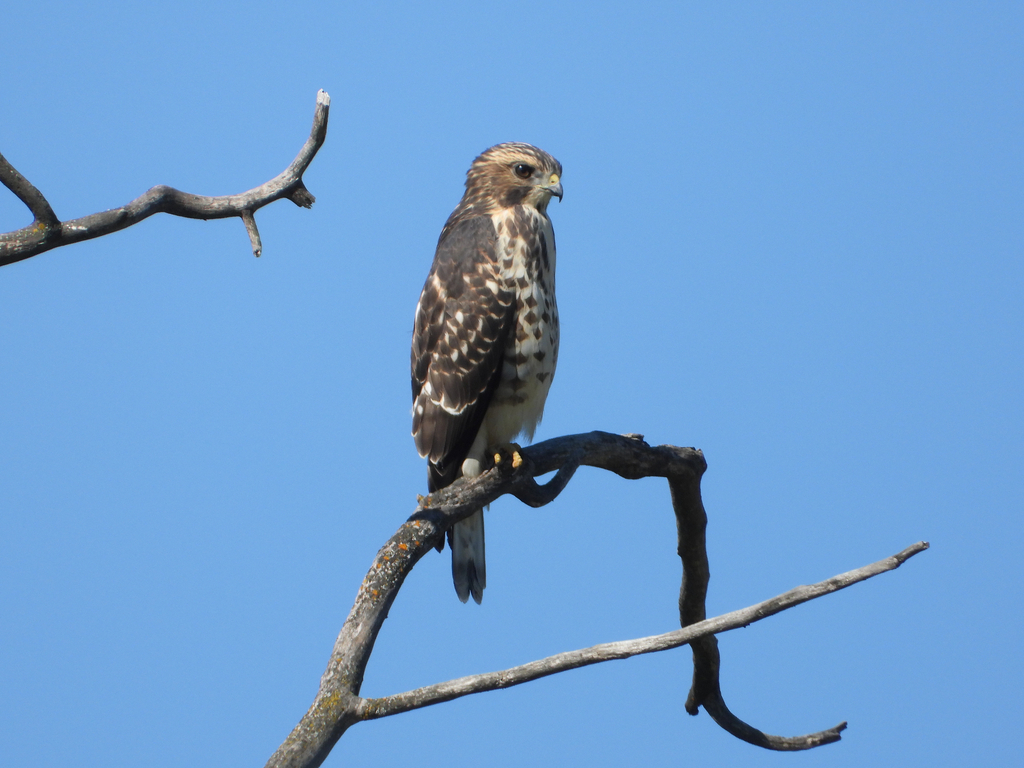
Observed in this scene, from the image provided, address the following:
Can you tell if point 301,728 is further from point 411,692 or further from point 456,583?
point 456,583

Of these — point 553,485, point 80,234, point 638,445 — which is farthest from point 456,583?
point 80,234

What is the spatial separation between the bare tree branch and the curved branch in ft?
5.84

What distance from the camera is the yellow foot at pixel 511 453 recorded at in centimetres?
382

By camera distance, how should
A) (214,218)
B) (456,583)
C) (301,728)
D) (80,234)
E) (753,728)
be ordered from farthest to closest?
(753,728) → (456,583) → (214,218) → (80,234) → (301,728)

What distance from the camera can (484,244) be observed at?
3.93 metres

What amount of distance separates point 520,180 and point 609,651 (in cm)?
213

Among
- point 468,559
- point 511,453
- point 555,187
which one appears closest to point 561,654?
point 511,453

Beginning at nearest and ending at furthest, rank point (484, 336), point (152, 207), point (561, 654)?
point (561, 654) → point (152, 207) → point (484, 336)

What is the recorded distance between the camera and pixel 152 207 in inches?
133

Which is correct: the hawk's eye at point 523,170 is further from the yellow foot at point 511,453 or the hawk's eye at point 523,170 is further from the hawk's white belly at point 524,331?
the yellow foot at point 511,453

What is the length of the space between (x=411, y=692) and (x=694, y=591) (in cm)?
203

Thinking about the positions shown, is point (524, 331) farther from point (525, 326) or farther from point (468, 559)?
point (468, 559)

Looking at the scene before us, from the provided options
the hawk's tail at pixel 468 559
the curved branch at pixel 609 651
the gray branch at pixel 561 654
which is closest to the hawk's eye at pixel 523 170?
the gray branch at pixel 561 654

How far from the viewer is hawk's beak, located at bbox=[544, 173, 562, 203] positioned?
4.11m
